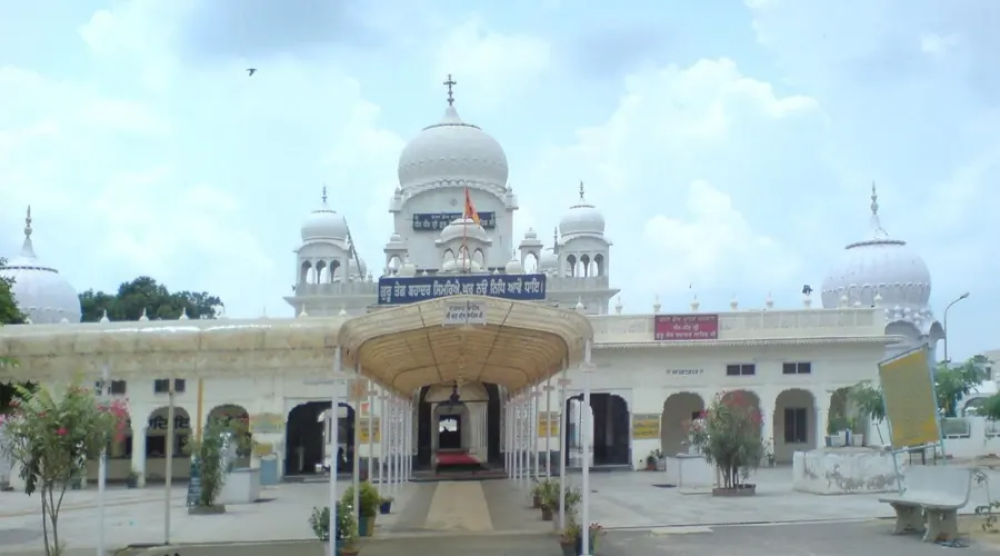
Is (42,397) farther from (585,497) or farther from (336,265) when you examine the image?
(336,265)

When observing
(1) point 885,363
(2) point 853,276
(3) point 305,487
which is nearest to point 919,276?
(2) point 853,276

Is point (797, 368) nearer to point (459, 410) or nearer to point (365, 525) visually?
point (459, 410)

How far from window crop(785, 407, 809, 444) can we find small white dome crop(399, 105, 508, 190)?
65.7ft

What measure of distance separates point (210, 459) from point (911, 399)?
14.4m

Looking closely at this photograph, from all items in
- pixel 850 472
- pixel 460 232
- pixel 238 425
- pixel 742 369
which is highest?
pixel 460 232

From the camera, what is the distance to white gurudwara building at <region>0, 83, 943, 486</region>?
1311cm

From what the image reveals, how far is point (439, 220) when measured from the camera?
50656mm

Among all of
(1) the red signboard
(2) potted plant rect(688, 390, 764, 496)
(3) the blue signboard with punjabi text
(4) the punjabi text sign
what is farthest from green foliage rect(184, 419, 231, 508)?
(1) the red signboard

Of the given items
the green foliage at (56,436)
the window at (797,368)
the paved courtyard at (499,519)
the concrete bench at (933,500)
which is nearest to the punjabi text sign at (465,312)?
the paved courtyard at (499,519)

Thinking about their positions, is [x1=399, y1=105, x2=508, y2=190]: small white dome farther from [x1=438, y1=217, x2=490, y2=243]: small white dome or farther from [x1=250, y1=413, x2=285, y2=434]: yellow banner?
[x1=250, y1=413, x2=285, y2=434]: yellow banner

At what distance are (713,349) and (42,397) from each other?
2676 centimetres

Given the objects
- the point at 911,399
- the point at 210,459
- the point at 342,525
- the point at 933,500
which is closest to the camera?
the point at 342,525

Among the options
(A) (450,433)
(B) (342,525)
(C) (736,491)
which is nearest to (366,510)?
(B) (342,525)

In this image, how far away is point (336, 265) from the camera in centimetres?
5150
